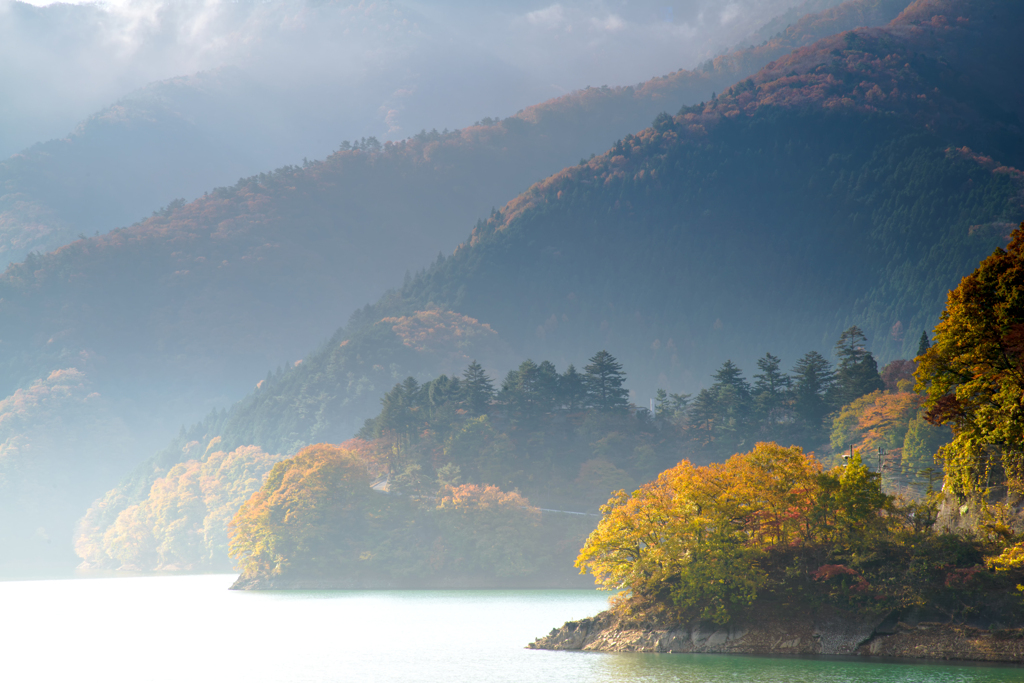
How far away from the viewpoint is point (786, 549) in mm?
54062

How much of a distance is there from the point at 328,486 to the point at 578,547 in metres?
33.5

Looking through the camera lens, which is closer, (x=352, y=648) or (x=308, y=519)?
(x=352, y=648)

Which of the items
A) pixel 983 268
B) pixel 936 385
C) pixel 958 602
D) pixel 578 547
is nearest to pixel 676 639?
pixel 958 602

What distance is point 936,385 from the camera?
5053 centimetres

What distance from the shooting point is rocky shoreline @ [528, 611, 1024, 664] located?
4756 centimetres

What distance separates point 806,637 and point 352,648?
2797 cm

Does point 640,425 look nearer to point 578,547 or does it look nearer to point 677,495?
point 578,547

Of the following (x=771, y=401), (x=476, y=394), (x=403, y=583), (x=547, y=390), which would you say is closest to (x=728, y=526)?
(x=403, y=583)

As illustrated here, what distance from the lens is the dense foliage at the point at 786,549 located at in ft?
161

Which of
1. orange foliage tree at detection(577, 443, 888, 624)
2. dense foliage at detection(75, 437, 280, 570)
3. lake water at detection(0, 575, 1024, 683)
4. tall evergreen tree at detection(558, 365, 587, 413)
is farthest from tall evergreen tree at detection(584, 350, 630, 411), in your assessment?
orange foliage tree at detection(577, 443, 888, 624)

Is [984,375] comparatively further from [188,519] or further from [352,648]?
[188,519]

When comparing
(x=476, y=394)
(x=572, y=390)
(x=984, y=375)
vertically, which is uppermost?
(x=572, y=390)

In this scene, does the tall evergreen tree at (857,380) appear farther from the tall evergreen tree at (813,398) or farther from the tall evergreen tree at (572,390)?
the tall evergreen tree at (572,390)

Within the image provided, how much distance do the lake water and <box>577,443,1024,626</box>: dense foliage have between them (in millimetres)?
3742
